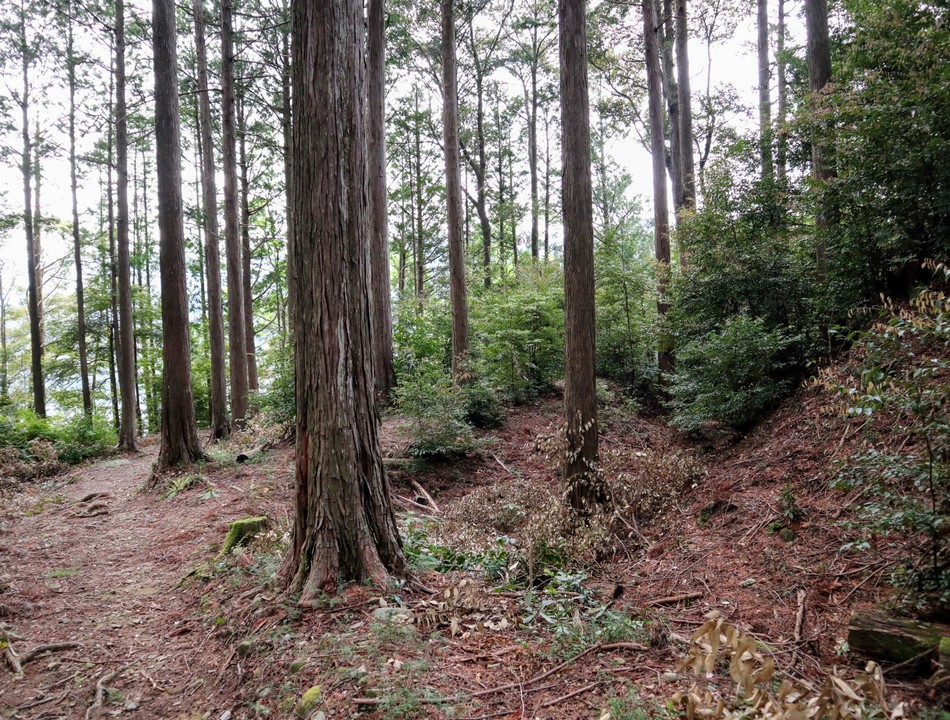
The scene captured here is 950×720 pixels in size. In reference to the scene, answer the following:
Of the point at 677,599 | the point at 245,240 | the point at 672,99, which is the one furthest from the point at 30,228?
the point at 677,599

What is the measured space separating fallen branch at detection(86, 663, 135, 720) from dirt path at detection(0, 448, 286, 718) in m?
0.02

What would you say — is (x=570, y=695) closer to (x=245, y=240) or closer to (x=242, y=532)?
(x=242, y=532)

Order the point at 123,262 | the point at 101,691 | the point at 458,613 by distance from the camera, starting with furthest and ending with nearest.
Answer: the point at 123,262, the point at 458,613, the point at 101,691

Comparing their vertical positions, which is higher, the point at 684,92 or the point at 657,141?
the point at 684,92

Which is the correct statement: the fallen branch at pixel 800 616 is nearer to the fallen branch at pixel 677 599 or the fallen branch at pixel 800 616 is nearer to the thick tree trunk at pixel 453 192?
the fallen branch at pixel 677 599

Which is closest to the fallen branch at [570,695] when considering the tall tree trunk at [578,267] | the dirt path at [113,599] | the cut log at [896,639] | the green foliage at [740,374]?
the cut log at [896,639]

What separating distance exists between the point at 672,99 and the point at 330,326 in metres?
15.6

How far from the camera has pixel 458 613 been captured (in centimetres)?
384

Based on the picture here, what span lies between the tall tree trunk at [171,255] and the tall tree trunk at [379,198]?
11.8 feet

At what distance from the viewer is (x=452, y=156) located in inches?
494

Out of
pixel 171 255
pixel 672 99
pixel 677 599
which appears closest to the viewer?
pixel 677 599

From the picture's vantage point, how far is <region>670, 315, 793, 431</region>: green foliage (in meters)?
7.55

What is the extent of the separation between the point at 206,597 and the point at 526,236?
1084 inches

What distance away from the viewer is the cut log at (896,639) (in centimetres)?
283
